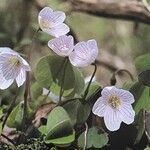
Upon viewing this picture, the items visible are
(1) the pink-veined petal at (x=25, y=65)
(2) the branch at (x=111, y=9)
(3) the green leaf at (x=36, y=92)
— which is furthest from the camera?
(2) the branch at (x=111, y=9)

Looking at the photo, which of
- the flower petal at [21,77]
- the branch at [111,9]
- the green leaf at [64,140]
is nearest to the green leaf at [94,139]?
the green leaf at [64,140]

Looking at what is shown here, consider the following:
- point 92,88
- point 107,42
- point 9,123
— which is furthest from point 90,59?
point 107,42

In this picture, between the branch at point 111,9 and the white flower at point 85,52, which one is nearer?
the white flower at point 85,52

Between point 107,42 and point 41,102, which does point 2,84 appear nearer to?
point 41,102

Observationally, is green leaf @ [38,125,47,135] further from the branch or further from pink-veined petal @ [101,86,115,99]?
the branch

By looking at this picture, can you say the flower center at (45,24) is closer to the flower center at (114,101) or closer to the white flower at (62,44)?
the white flower at (62,44)

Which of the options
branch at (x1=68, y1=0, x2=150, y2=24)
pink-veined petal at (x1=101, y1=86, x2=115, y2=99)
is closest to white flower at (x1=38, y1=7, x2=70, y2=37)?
pink-veined petal at (x1=101, y1=86, x2=115, y2=99)

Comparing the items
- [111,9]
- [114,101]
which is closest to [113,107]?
[114,101]
